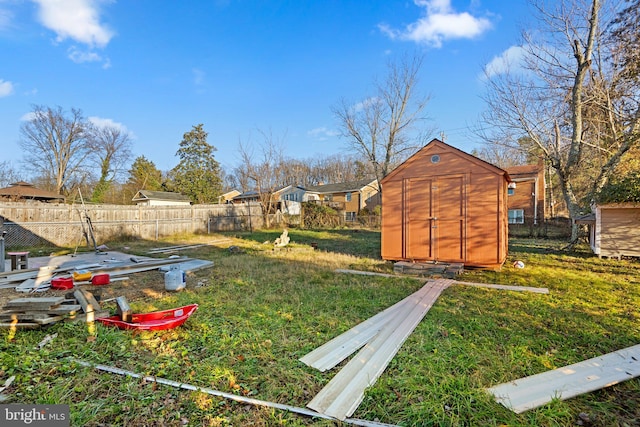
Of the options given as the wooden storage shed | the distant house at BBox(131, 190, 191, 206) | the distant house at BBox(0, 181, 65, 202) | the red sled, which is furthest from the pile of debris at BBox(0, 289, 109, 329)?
the distant house at BBox(131, 190, 191, 206)

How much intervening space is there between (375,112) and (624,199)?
13647 millimetres

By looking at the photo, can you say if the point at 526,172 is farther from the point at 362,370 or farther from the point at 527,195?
the point at 362,370

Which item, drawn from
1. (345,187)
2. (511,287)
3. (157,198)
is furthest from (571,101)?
(157,198)

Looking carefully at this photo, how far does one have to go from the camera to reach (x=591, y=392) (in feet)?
7.69

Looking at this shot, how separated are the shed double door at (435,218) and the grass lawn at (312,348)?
2.06 m

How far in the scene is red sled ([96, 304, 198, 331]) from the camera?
11.5 feet

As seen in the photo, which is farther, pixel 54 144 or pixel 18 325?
pixel 54 144

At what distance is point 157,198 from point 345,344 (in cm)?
2925

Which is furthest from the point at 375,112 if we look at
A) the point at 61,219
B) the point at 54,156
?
the point at 54,156

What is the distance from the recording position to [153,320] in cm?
369

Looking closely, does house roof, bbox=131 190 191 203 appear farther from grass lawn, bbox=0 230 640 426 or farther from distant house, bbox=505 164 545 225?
distant house, bbox=505 164 545 225

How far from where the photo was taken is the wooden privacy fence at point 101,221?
1050cm

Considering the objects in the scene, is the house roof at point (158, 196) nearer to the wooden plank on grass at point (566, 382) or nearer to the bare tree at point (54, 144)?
the bare tree at point (54, 144)

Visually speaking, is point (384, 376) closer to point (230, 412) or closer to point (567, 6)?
point (230, 412)
